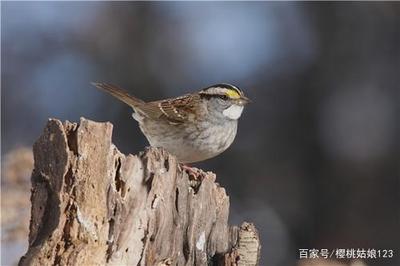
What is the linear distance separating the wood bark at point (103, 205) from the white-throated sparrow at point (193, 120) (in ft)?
3.75

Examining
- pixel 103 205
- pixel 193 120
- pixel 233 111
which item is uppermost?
pixel 233 111

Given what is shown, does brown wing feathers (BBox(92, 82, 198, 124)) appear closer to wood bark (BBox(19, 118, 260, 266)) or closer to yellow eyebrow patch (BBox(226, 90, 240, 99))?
yellow eyebrow patch (BBox(226, 90, 240, 99))

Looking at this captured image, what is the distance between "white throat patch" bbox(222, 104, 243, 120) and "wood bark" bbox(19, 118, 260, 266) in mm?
1352

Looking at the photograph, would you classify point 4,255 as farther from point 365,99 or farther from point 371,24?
point 371,24

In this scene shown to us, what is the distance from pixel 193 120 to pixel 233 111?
0.24m

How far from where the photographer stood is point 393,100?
7352mm

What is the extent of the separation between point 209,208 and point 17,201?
104 centimetres

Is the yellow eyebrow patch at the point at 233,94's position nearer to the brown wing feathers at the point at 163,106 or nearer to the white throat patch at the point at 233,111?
the white throat patch at the point at 233,111

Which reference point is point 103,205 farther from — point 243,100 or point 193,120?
point 243,100

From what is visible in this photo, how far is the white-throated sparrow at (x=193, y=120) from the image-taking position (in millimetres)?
4309

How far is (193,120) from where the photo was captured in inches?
173

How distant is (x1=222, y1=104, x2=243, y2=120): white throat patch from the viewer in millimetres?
4488

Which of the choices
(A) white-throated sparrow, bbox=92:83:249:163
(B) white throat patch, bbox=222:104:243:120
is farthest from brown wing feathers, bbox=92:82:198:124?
(B) white throat patch, bbox=222:104:243:120

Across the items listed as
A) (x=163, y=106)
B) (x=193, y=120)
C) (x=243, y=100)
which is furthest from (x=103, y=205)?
(x=243, y=100)
